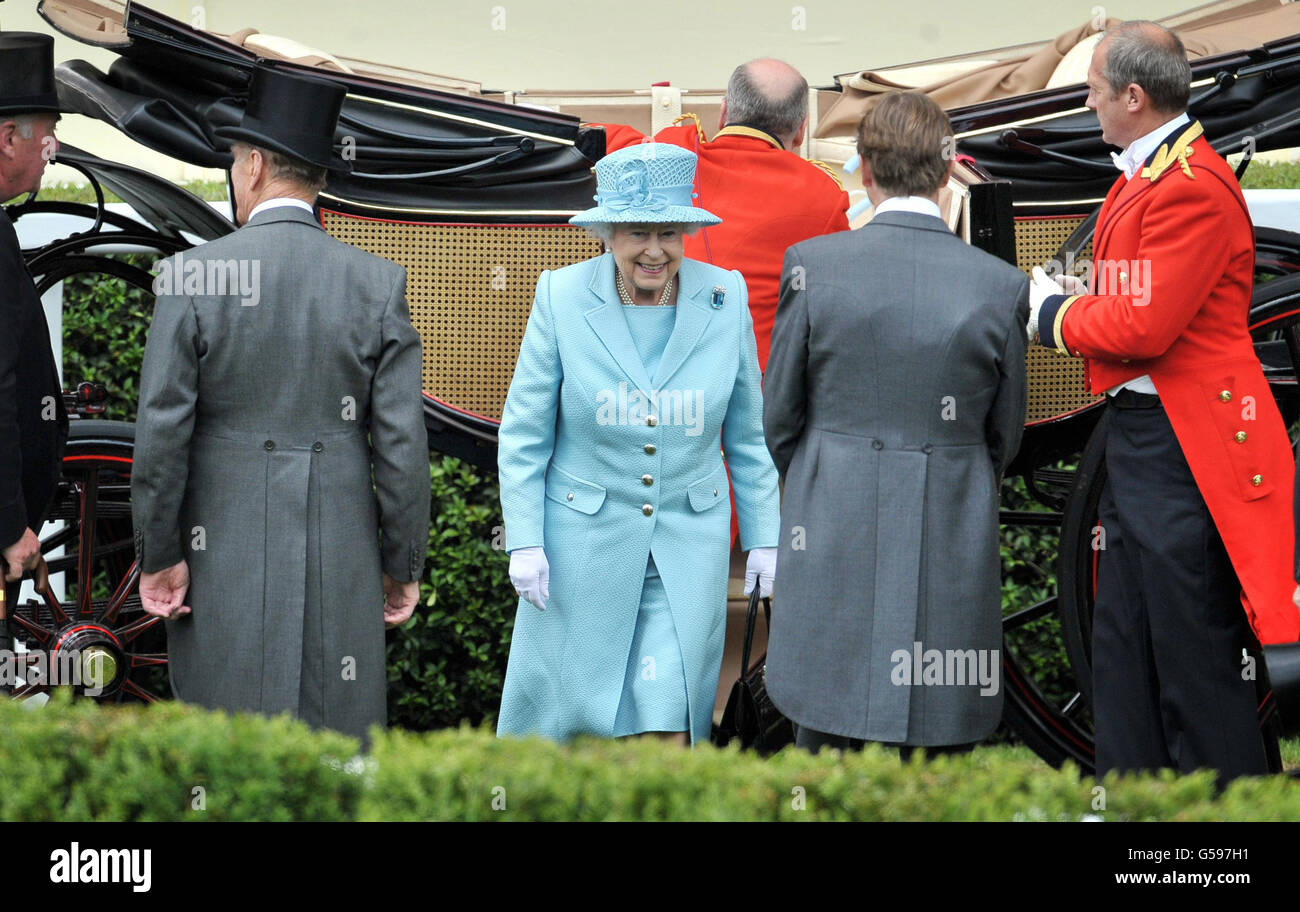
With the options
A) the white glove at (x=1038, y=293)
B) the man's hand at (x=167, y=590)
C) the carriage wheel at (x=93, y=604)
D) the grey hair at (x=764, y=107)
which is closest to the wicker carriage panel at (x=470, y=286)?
the grey hair at (x=764, y=107)

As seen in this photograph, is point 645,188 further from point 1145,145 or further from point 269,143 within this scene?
point 1145,145

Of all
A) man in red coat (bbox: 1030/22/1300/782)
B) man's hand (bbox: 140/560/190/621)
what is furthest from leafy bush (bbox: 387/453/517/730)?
man in red coat (bbox: 1030/22/1300/782)

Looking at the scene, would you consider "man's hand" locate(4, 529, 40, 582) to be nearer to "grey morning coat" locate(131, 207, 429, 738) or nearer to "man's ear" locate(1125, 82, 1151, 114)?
"grey morning coat" locate(131, 207, 429, 738)

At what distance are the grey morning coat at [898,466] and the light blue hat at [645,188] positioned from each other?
0.97 ft

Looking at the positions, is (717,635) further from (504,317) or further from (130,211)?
(130,211)

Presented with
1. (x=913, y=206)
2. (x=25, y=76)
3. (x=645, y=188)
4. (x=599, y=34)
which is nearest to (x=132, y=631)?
(x=25, y=76)

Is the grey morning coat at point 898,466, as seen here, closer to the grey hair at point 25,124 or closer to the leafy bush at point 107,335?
the grey hair at point 25,124

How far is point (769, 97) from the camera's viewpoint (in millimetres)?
3910

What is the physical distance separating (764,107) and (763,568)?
1312 mm

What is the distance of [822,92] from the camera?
516 cm

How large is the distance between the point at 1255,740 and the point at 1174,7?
5186mm

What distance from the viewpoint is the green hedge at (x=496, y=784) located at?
1.93 meters

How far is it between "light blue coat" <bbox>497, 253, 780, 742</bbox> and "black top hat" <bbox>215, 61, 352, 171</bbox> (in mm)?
571
